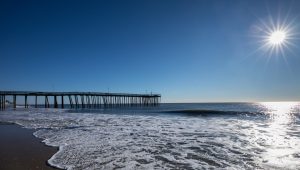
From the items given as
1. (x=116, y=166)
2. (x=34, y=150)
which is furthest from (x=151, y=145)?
(x=34, y=150)

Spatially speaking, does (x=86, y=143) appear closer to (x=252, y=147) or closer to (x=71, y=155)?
(x=71, y=155)

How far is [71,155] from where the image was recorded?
725cm

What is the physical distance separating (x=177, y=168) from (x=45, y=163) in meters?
3.20

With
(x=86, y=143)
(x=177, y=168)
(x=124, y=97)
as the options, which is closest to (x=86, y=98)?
(x=124, y=97)

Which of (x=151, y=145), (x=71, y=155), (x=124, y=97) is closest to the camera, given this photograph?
(x=71, y=155)

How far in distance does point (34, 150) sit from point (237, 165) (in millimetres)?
5895

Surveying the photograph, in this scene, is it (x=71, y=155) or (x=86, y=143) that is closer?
(x=71, y=155)

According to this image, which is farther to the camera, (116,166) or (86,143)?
(86,143)

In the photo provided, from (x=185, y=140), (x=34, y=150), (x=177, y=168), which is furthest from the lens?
(x=185, y=140)

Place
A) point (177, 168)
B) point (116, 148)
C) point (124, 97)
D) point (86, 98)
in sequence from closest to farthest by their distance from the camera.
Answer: point (177, 168) → point (116, 148) → point (86, 98) → point (124, 97)

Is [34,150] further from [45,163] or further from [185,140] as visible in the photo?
[185,140]

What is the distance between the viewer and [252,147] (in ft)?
28.8

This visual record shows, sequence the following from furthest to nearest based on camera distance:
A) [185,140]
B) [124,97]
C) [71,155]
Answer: [124,97] → [185,140] → [71,155]

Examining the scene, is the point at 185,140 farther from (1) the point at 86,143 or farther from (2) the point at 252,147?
(1) the point at 86,143
